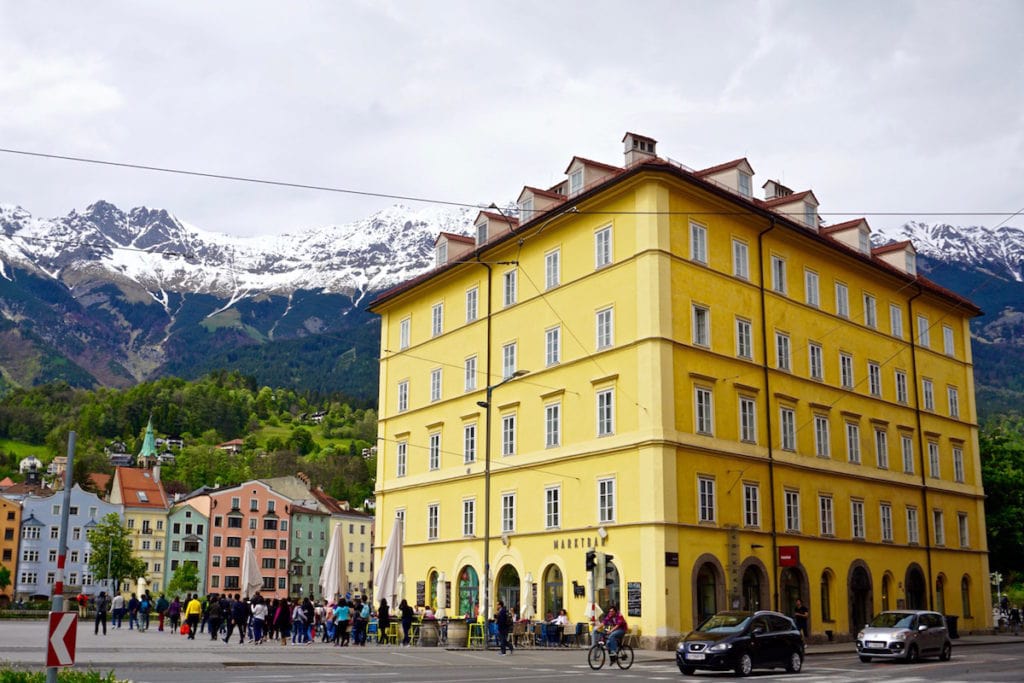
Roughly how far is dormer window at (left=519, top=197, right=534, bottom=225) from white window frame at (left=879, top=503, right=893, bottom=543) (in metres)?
22.1

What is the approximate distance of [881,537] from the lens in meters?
51.2

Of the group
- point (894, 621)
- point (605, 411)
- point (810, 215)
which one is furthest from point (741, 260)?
point (894, 621)

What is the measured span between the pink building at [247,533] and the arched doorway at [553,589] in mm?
107950

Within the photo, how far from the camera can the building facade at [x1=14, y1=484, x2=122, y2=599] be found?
138875 mm

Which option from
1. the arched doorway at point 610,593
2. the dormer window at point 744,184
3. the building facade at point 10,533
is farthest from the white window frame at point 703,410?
the building facade at point 10,533

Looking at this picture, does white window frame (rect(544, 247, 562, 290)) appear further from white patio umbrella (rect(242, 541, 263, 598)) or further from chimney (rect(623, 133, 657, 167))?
white patio umbrella (rect(242, 541, 263, 598))

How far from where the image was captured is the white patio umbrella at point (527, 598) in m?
44.1

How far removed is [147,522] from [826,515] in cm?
11895

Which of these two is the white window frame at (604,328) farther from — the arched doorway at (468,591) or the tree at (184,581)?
the tree at (184,581)

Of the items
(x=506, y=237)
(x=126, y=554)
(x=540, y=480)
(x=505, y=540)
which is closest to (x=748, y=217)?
(x=506, y=237)

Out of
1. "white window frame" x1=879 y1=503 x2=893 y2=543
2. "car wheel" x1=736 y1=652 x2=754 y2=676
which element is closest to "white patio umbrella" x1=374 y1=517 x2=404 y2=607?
"car wheel" x1=736 y1=652 x2=754 y2=676

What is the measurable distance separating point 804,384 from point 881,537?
910 centimetres

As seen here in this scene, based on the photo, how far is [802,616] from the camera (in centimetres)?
4238

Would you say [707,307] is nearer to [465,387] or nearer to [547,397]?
[547,397]
